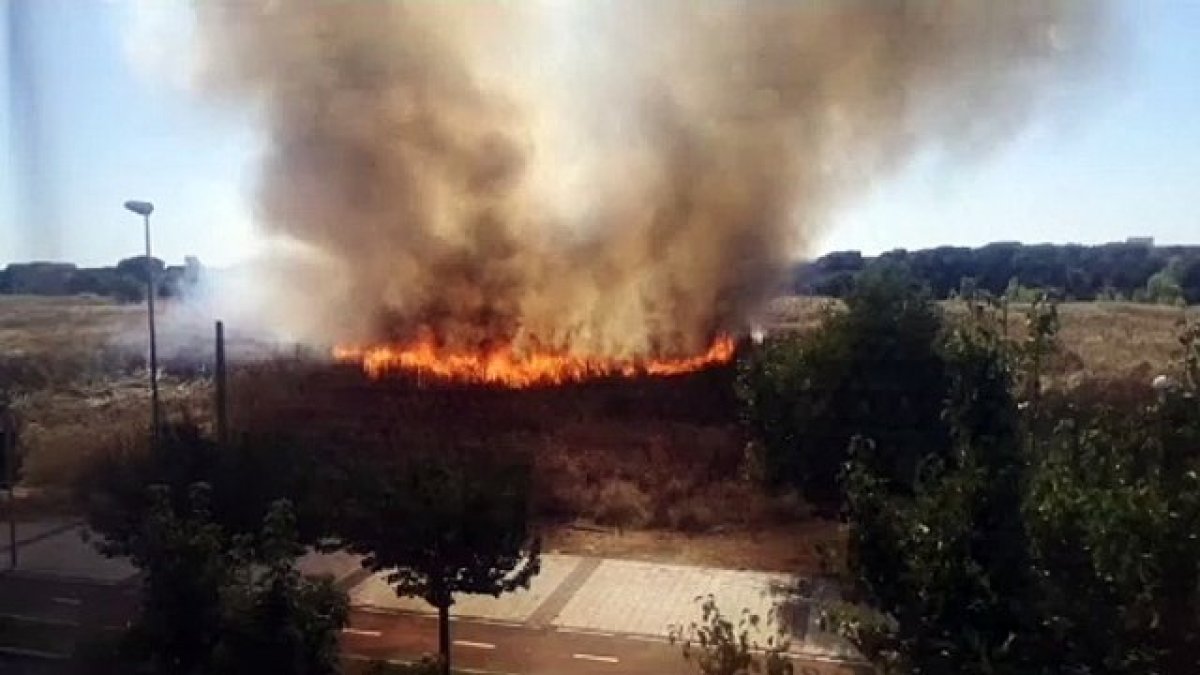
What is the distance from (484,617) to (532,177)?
724 inches

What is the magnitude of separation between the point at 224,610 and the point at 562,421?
18280mm

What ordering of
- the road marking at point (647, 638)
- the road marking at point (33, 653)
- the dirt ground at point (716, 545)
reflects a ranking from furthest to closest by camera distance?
1. the dirt ground at point (716, 545)
2. the road marking at point (647, 638)
3. the road marking at point (33, 653)

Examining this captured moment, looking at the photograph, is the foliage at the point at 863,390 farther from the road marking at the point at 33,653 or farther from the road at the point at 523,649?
the road marking at the point at 33,653

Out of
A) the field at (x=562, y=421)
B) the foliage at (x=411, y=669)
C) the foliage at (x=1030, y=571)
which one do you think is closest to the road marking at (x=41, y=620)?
the field at (x=562, y=421)

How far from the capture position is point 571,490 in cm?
2305

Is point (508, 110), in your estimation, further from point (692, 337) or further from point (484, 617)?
point (484, 617)

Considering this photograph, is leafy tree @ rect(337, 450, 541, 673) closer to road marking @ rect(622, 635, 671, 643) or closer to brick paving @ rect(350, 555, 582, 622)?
road marking @ rect(622, 635, 671, 643)

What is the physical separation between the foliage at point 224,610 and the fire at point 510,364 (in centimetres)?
1929

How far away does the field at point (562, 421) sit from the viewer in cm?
2120

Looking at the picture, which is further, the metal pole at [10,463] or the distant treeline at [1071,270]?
the distant treeline at [1071,270]

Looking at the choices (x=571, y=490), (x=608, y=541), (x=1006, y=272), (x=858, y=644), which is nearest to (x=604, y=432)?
(x=571, y=490)

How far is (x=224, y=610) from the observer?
404 inches

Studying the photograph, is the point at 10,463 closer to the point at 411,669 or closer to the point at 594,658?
the point at 594,658

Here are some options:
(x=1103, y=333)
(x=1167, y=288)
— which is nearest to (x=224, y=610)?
(x=1103, y=333)
